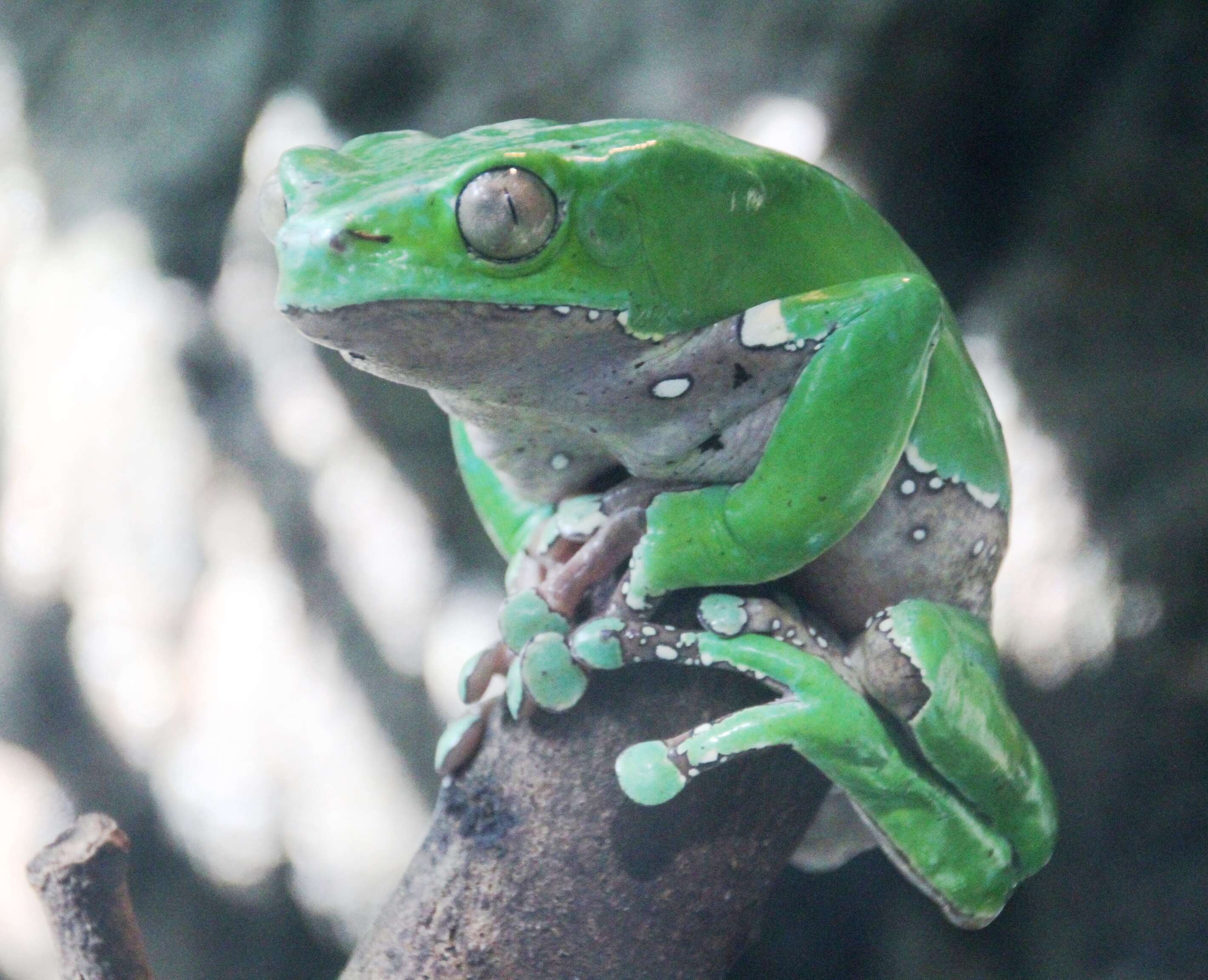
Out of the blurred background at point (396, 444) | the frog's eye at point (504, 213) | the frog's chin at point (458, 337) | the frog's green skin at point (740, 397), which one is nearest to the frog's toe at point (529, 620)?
the frog's green skin at point (740, 397)

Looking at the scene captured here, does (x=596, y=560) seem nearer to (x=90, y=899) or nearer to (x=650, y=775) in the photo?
(x=650, y=775)

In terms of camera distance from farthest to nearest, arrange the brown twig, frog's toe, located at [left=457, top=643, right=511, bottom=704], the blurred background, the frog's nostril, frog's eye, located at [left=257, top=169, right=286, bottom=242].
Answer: the blurred background, frog's toe, located at [left=457, top=643, right=511, bottom=704], the brown twig, frog's eye, located at [left=257, top=169, right=286, bottom=242], the frog's nostril

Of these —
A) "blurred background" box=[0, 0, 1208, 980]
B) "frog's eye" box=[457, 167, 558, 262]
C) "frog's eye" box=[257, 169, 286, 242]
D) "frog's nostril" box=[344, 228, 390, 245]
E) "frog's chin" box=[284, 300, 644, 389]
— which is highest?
"frog's eye" box=[257, 169, 286, 242]

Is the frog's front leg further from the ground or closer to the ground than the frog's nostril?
closer to the ground

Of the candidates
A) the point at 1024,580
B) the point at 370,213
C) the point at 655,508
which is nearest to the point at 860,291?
the point at 655,508

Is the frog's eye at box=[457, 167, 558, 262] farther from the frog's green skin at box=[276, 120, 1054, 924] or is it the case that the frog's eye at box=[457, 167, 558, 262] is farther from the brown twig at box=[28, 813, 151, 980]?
the brown twig at box=[28, 813, 151, 980]

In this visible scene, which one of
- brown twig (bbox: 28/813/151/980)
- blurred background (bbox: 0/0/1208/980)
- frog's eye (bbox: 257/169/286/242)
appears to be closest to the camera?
frog's eye (bbox: 257/169/286/242)

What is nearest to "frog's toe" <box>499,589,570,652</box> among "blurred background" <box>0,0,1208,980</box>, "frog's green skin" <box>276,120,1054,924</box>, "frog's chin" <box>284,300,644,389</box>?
"frog's green skin" <box>276,120,1054,924</box>

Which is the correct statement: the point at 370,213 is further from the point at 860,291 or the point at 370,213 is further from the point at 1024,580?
the point at 1024,580

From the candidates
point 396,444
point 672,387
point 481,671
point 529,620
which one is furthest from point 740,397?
point 396,444
